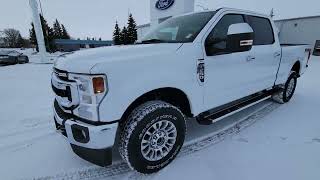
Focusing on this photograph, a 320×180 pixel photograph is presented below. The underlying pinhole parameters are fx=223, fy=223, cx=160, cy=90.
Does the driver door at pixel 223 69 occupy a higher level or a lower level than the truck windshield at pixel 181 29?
lower

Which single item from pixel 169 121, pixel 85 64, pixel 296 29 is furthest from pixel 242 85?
pixel 296 29

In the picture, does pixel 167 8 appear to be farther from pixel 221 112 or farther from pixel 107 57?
pixel 107 57

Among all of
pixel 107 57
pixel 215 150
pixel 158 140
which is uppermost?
pixel 107 57

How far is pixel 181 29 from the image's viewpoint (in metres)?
3.21

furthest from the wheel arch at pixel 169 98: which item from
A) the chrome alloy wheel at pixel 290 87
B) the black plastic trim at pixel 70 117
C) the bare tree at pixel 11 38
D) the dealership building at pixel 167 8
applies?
the bare tree at pixel 11 38

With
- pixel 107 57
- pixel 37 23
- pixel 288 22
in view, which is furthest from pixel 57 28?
pixel 107 57

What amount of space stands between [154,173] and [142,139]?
0.50 metres

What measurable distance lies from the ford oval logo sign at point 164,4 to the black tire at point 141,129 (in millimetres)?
17693

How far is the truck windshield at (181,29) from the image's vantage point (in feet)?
9.50

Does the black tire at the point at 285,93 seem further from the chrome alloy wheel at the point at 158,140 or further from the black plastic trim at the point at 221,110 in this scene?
the chrome alloy wheel at the point at 158,140

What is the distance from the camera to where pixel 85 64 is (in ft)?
6.79

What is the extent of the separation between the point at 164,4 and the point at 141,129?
18.7m

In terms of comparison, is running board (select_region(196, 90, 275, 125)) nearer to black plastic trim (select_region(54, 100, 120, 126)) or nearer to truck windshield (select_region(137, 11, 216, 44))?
truck windshield (select_region(137, 11, 216, 44))

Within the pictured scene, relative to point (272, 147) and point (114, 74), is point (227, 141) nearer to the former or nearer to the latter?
point (272, 147)
